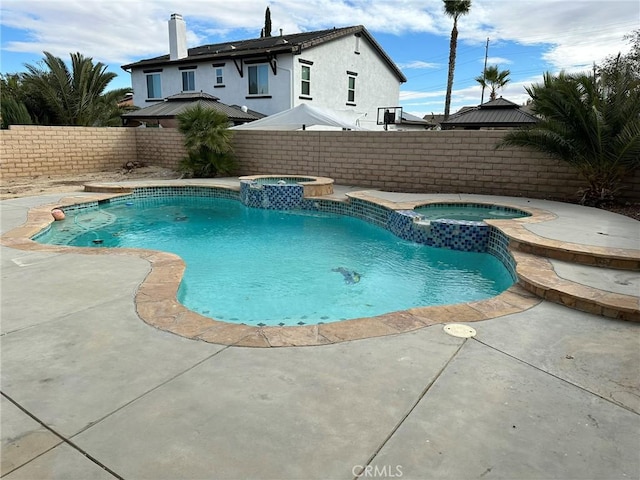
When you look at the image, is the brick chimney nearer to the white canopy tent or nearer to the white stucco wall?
the white stucco wall

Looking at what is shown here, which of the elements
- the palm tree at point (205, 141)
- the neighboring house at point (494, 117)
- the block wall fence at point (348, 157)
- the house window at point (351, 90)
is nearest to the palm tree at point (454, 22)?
the house window at point (351, 90)

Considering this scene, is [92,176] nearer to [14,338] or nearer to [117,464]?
[14,338]

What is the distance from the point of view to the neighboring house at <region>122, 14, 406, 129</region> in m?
19.1

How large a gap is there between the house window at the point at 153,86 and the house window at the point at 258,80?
6415 mm

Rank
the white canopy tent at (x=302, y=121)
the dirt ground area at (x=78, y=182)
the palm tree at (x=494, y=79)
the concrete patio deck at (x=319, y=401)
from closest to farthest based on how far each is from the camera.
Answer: the concrete patio deck at (x=319, y=401), the dirt ground area at (x=78, y=182), the white canopy tent at (x=302, y=121), the palm tree at (x=494, y=79)

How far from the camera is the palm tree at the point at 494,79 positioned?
1373 inches

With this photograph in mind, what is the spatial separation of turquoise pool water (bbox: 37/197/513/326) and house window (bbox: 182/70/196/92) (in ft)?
46.4

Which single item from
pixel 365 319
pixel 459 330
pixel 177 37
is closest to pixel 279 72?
pixel 177 37

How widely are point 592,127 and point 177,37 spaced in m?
21.1

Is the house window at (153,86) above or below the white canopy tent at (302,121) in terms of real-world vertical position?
above

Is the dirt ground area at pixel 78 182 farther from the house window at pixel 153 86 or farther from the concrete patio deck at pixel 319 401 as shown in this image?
the house window at pixel 153 86

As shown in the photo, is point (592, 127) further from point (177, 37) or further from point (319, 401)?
point (177, 37)

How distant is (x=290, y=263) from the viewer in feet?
21.1

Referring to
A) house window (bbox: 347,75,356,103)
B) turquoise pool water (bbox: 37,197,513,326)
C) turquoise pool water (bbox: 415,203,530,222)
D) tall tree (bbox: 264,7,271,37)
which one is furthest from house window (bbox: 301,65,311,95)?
turquoise pool water (bbox: 415,203,530,222)
